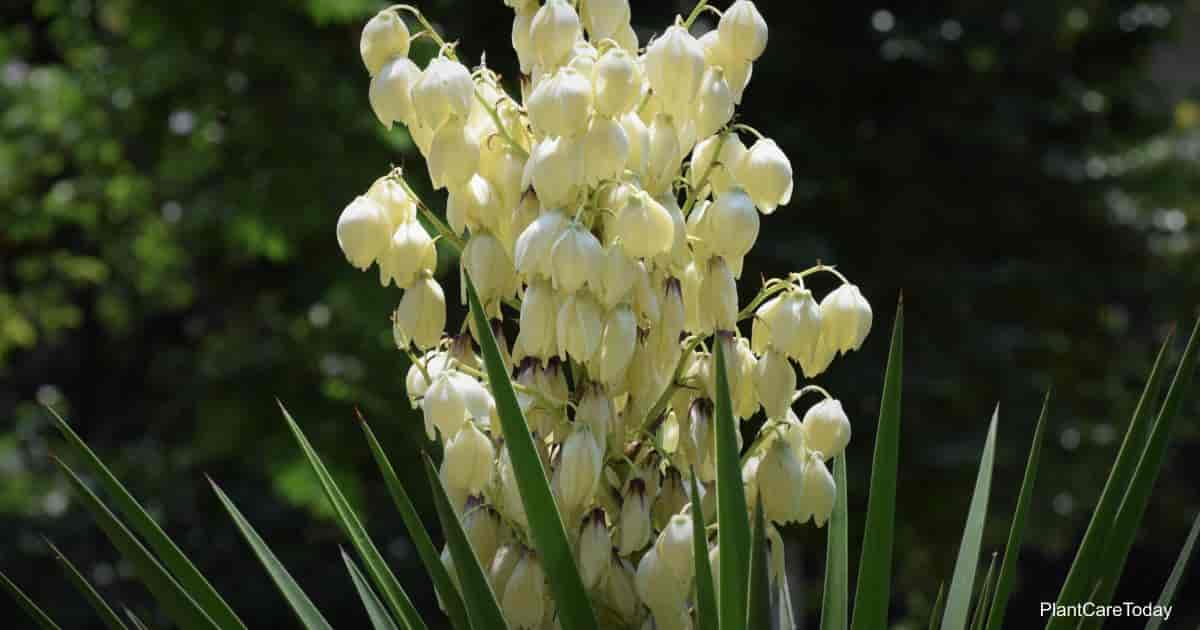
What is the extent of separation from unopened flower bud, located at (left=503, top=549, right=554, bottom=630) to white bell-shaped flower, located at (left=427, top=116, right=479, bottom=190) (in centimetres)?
34

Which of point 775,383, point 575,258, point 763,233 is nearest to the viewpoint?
point 575,258

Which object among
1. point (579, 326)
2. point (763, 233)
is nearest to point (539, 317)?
point (579, 326)

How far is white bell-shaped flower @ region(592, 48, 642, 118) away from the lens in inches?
42.8

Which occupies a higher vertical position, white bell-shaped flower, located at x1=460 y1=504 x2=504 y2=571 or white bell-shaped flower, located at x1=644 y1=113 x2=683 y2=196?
white bell-shaped flower, located at x1=644 y1=113 x2=683 y2=196

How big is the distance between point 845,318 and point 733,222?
15cm

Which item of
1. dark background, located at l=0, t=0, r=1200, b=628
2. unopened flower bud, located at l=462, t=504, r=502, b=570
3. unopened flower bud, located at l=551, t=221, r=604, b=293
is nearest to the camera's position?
unopened flower bud, located at l=551, t=221, r=604, b=293

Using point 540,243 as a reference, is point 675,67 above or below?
above

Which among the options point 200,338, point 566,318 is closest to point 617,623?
point 566,318

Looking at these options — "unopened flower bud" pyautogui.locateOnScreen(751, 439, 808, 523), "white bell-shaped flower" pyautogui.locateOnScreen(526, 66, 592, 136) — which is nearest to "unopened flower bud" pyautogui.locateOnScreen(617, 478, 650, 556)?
"unopened flower bud" pyautogui.locateOnScreen(751, 439, 808, 523)

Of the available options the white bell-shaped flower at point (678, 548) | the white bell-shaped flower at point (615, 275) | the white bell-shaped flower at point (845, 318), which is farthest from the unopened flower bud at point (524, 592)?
the white bell-shaped flower at point (845, 318)

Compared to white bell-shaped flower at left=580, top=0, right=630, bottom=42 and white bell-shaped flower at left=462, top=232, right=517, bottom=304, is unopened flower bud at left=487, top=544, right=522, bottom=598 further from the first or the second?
white bell-shaped flower at left=580, top=0, right=630, bottom=42

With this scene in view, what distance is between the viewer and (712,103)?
1.15 metres

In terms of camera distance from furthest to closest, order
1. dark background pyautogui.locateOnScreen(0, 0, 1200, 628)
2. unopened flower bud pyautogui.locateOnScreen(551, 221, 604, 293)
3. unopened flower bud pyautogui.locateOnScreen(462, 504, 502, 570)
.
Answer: dark background pyautogui.locateOnScreen(0, 0, 1200, 628) < unopened flower bud pyautogui.locateOnScreen(462, 504, 502, 570) < unopened flower bud pyautogui.locateOnScreen(551, 221, 604, 293)

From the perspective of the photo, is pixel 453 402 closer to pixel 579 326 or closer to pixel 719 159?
pixel 579 326
